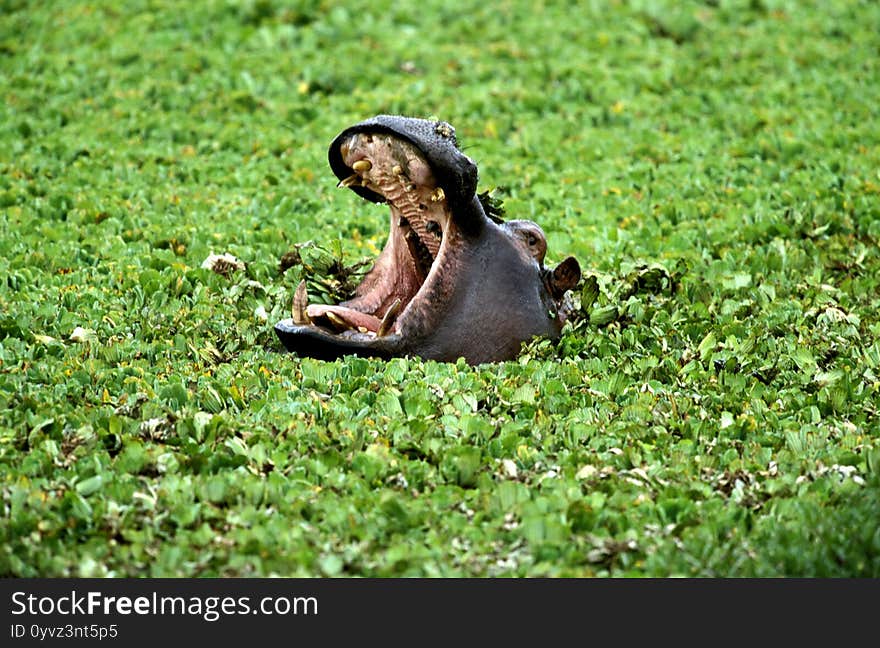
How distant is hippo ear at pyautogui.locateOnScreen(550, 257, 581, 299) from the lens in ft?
23.1

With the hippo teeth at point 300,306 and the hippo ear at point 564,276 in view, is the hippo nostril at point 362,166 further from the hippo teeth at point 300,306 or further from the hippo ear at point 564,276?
the hippo ear at point 564,276

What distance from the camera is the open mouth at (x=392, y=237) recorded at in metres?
6.55

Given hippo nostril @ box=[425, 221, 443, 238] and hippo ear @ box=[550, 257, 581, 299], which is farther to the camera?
hippo ear @ box=[550, 257, 581, 299]

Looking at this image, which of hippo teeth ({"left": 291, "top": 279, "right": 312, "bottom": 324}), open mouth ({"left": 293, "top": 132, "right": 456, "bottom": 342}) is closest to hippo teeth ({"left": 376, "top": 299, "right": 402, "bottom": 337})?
open mouth ({"left": 293, "top": 132, "right": 456, "bottom": 342})

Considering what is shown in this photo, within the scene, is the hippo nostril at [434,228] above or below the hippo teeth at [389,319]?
above

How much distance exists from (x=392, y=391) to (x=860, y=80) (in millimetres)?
7813

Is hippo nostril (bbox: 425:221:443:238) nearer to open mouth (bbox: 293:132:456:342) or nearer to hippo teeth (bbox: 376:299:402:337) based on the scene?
open mouth (bbox: 293:132:456:342)

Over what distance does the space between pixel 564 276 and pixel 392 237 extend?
2.86 ft

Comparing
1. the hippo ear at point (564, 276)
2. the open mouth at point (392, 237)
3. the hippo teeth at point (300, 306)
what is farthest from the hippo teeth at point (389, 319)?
the hippo ear at point (564, 276)

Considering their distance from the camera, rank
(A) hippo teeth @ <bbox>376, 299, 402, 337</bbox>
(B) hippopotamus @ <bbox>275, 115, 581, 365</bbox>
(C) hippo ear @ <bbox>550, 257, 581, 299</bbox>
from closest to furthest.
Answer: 1. (B) hippopotamus @ <bbox>275, 115, 581, 365</bbox>
2. (A) hippo teeth @ <bbox>376, 299, 402, 337</bbox>
3. (C) hippo ear @ <bbox>550, 257, 581, 299</bbox>

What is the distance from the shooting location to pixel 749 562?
16.2ft

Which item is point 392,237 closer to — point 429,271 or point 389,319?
point 429,271

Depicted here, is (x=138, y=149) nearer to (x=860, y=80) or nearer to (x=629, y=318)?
(x=629, y=318)

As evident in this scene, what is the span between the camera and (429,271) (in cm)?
683
